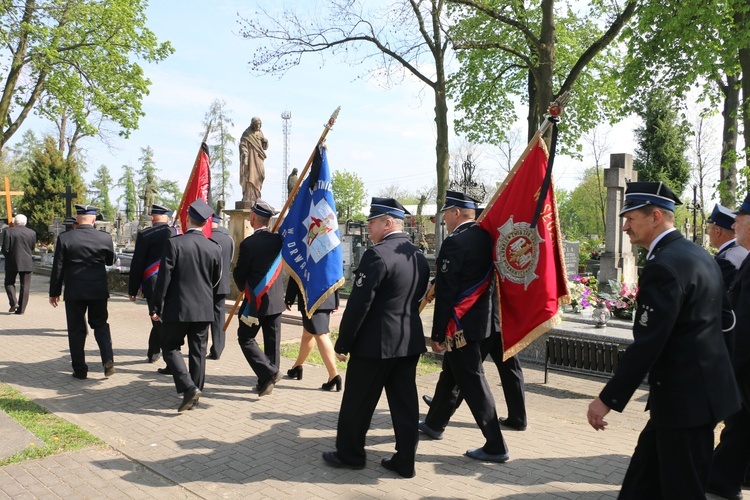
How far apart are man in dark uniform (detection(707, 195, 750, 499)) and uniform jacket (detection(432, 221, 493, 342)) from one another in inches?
72.6

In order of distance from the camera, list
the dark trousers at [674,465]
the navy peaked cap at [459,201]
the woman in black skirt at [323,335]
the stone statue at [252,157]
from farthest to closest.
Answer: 1. the stone statue at [252,157]
2. the woman in black skirt at [323,335]
3. the navy peaked cap at [459,201]
4. the dark trousers at [674,465]

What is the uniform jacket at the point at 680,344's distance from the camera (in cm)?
308

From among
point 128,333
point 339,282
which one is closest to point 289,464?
point 339,282

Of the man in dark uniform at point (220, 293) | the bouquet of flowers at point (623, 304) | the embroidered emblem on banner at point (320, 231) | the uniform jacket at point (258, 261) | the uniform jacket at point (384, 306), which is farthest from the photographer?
the bouquet of flowers at point (623, 304)

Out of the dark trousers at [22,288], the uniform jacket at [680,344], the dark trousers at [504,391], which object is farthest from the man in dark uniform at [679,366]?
the dark trousers at [22,288]

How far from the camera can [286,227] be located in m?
6.89

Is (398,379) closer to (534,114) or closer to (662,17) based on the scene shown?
(662,17)

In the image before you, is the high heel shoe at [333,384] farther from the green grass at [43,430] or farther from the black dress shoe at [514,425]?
the green grass at [43,430]

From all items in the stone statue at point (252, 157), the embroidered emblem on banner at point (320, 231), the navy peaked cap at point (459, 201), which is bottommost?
the embroidered emblem on banner at point (320, 231)

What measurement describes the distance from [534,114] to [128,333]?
578 inches

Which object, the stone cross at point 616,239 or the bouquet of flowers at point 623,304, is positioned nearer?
the bouquet of flowers at point 623,304

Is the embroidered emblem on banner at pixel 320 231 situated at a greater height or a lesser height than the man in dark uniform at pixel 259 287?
greater

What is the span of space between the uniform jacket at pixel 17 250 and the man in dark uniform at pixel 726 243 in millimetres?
12952

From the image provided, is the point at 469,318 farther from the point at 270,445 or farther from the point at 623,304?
the point at 623,304
